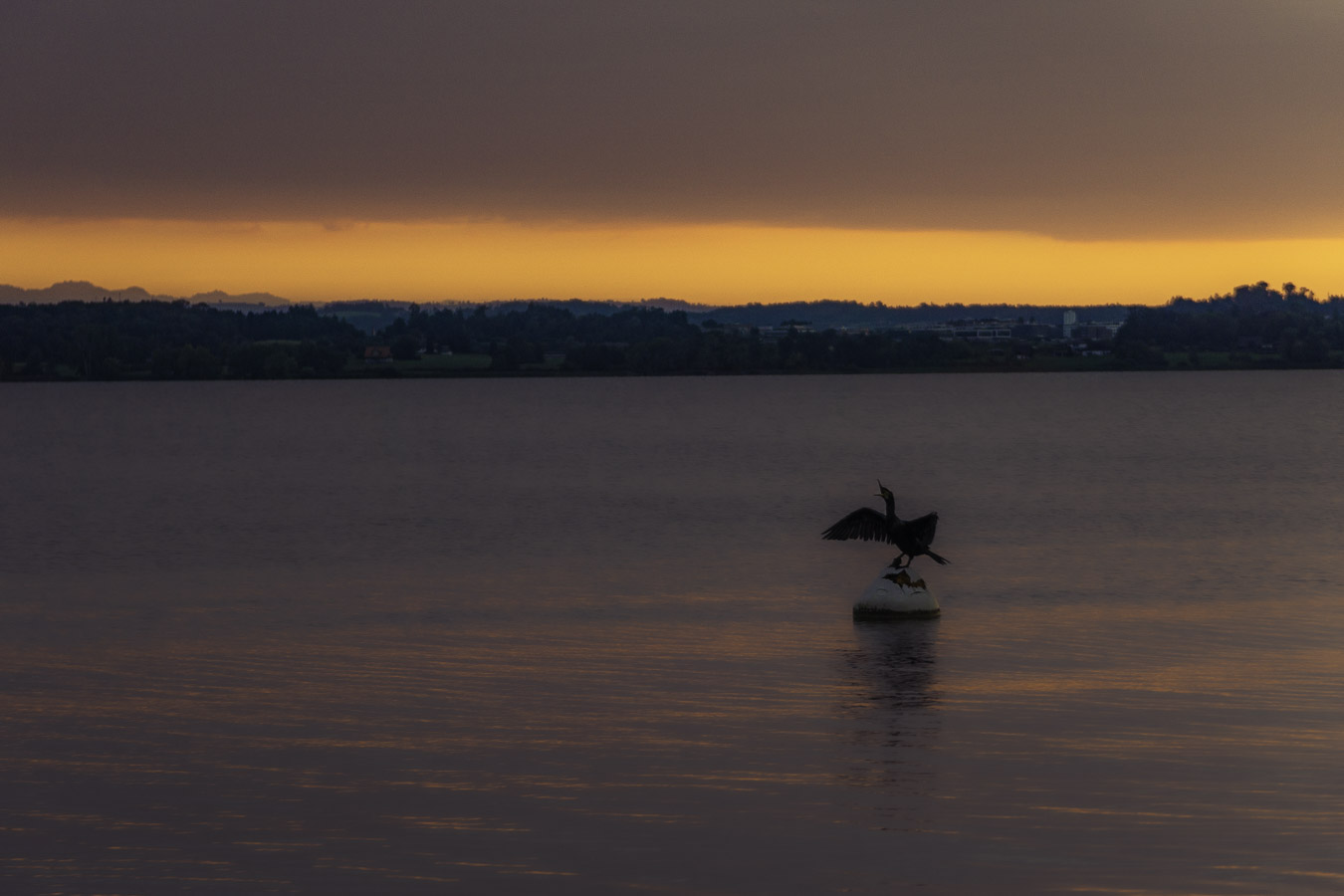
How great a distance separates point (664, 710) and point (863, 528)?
908cm

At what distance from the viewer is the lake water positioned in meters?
16.0

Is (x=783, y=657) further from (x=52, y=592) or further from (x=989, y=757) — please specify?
(x=52, y=592)

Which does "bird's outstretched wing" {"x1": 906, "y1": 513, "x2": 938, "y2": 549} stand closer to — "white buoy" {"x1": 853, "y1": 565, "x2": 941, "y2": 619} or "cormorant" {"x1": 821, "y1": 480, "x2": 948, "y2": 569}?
"cormorant" {"x1": 821, "y1": 480, "x2": 948, "y2": 569}

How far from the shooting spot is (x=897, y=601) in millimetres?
32281

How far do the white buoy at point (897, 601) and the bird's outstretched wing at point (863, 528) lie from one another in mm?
1118

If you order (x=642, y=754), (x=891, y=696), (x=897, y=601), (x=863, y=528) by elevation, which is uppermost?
(x=863, y=528)

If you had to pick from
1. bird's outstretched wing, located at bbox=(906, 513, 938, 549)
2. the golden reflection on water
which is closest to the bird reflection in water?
the golden reflection on water

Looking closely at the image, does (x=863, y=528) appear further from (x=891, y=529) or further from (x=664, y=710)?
(x=664, y=710)

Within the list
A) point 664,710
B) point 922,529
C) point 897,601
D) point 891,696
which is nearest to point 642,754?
point 664,710

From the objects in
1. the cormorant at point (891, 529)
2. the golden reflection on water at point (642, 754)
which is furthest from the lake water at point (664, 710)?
the cormorant at point (891, 529)

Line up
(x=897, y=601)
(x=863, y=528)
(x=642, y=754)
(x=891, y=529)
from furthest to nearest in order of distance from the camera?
(x=897, y=601) → (x=863, y=528) → (x=891, y=529) → (x=642, y=754)

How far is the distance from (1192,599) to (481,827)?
2416 cm

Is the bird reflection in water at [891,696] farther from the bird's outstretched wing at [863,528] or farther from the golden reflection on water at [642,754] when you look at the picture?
the bird's outstretched wing at [863,528]

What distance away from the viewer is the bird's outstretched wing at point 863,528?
3108 centimetres
